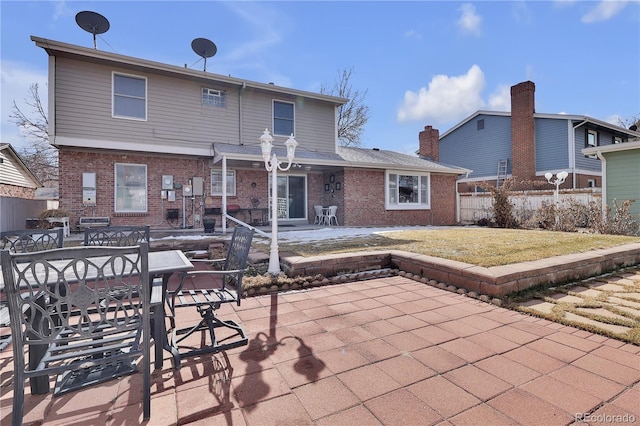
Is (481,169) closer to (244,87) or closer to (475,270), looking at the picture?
(244,87)

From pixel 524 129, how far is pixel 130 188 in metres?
19.1

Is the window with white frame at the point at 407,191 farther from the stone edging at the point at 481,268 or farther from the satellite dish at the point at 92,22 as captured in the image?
the satellite dish at the point at 92,22

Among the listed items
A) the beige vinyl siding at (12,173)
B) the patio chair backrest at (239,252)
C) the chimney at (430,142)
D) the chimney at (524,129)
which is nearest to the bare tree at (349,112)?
the chimney at (430,142)

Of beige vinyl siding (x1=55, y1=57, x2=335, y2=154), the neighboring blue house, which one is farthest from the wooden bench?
the neighboring blue house

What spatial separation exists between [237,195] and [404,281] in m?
8.11

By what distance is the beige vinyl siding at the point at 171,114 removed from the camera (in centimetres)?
907

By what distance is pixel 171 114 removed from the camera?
10.3 meters

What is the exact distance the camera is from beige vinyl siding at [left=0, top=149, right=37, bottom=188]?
1328 cm

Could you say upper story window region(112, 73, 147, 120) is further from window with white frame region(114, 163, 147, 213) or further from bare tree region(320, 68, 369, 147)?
bare tree region(320, 68, 369, 147)

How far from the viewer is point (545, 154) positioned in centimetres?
1683

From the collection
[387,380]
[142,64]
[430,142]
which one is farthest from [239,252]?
[430,142]

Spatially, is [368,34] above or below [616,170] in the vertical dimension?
above

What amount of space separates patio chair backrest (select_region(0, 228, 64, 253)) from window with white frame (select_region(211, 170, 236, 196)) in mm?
7601

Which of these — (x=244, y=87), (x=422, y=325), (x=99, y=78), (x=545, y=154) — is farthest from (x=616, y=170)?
(x=99, y=78)
